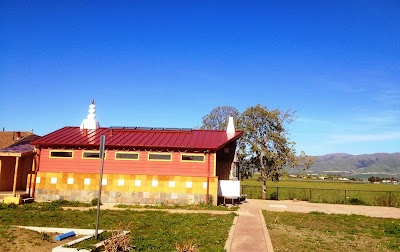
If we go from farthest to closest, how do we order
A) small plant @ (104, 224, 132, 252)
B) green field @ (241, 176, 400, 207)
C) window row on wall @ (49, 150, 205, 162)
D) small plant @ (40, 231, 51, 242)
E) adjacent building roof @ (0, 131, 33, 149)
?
adjacent building roof @ (0, 131, 33, 149) → green field @ (241, 176, 400, 207) → window row on wall @ (49, 150, 205, 162) → small plant @ (40, 231, 51, 242) → small plant @ (104, 224, 132, 252)

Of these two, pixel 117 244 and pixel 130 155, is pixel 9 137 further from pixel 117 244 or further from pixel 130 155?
pixel 117 244

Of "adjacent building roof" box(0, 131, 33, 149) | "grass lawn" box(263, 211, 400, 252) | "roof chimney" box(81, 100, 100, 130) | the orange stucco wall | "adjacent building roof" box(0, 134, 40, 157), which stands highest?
"roof chimney" box(81, 100, 100, 130)

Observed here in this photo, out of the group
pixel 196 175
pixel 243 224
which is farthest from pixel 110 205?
pixel 243 224

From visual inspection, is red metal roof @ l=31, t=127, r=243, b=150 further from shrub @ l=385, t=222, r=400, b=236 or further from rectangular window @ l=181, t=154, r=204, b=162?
shrub @ l=385, t=222, r=400, b=236

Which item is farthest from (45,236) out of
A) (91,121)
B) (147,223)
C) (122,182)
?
(91,121)

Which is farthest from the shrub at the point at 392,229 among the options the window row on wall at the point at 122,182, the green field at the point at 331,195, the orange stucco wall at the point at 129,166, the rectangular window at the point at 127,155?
the rectangular window at the point at 127,155

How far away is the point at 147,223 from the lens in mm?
15023

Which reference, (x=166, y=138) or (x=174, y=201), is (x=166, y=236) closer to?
(x=174, y=201)

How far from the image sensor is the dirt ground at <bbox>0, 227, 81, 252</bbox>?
9.45 m

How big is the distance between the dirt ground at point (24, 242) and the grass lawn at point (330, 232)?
719 cm

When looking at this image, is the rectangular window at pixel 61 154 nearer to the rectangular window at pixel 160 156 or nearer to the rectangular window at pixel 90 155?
the rectangular window at pixel 90 155

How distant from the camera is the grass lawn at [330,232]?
11898mm

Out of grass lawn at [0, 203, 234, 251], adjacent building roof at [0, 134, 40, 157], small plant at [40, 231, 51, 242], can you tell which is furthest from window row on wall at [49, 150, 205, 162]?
small plant at [40, 231, 51, 242]

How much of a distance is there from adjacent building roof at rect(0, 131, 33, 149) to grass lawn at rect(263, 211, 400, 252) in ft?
75.7
